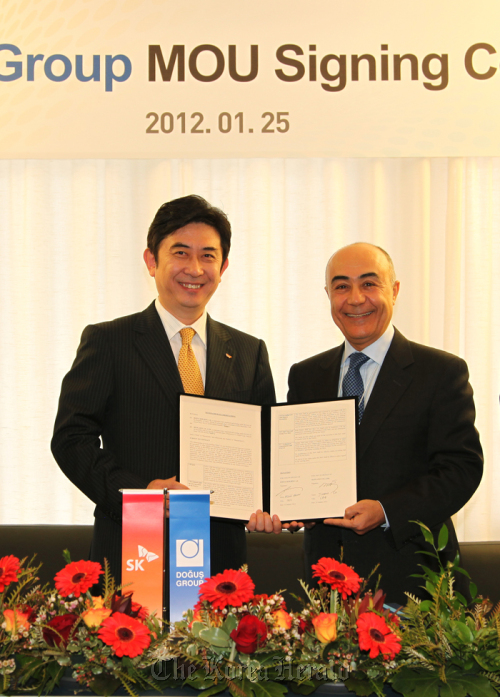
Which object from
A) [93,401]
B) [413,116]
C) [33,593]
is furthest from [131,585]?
[413,116]

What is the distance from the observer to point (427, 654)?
1270 mm

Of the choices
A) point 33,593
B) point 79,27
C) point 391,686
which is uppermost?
point 79,27

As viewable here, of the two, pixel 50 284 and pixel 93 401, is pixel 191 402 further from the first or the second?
pixel 50 284

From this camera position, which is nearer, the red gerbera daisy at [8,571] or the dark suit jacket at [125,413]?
the red gerbera daisy at [8,571]

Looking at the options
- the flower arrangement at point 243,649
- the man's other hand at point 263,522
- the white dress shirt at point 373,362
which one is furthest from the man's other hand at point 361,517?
the flower arrangement at point 243,649

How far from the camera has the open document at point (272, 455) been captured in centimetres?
201

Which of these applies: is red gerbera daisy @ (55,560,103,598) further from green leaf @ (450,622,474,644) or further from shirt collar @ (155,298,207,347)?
shirt collar @ (155,298,207,347)

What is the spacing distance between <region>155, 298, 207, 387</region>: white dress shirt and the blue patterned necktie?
501 mm

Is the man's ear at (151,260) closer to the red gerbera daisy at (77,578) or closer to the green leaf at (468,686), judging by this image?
the red gerbera daisy at (77,578)

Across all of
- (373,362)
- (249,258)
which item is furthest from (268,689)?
(249,258)

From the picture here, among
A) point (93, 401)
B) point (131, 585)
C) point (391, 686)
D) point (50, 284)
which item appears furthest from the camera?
point (50, 284)

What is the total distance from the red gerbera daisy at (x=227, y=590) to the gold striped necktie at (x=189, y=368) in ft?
3.28

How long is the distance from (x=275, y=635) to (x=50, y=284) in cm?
317

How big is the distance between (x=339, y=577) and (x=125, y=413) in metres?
1.08
